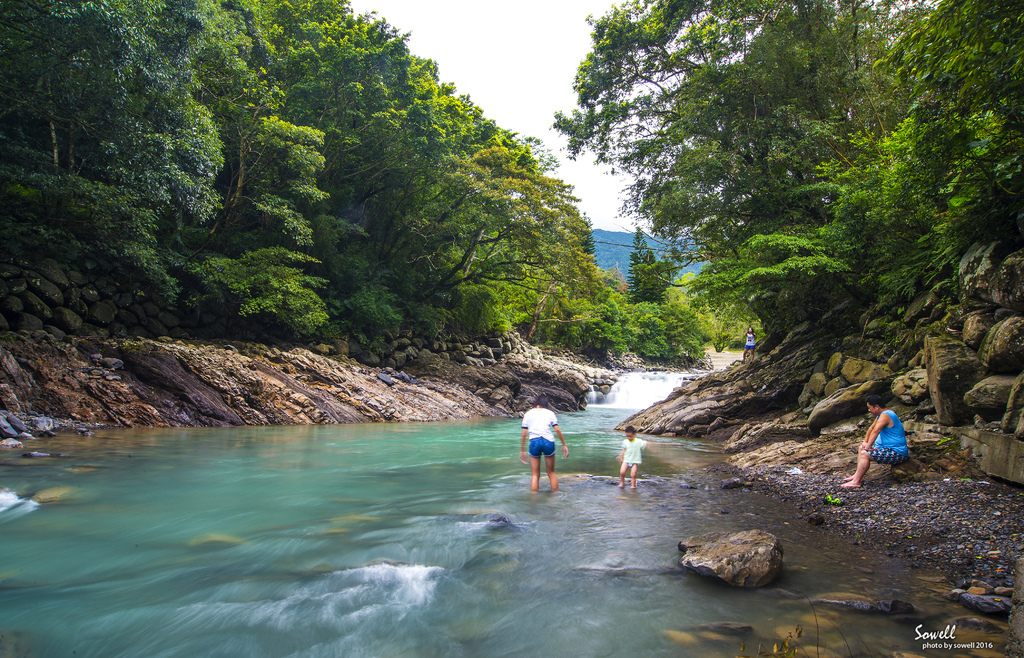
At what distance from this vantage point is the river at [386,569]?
3508 millimetres

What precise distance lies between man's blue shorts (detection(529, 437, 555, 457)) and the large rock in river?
5548mm

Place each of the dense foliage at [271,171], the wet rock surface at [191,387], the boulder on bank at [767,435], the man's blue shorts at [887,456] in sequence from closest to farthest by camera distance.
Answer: the man's blue shorts at [887,456] < the boulder on bank at [767,435] < the dense foliage at [271,171] < the wet rock surface at [191,387]

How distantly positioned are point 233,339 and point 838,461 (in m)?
17.5

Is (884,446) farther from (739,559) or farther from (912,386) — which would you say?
(739,559)

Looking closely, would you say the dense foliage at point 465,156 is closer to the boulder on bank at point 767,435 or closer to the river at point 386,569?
the boulder on bank at point 767,435

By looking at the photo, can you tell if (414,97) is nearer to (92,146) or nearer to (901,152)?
(92,146)

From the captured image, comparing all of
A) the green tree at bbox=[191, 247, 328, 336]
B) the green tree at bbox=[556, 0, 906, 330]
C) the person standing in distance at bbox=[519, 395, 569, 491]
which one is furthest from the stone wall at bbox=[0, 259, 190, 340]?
the green tree at bbox=[556, 0, 906, 330]

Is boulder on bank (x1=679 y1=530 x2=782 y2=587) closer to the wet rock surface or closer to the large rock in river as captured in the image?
the large rock in river

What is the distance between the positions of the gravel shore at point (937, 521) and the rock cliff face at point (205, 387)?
13.5m

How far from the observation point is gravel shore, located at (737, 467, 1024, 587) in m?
4.42

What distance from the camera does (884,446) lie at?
705cm

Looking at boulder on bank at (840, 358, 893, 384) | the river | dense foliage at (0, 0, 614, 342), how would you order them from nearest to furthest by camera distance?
the river → boulder on bank at (840, 358, 893, 384) → dense foliage at (0, 0, 614, 342)

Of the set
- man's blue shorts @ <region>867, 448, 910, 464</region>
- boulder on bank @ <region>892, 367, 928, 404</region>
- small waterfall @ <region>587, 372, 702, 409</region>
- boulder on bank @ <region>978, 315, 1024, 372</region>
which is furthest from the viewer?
small waterfall @ <region>587, 372, 702, 409</region>

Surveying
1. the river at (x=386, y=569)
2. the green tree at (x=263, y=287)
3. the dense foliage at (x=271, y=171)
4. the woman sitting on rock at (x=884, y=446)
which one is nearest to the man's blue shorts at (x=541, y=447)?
the river at (x=386, y=569)
